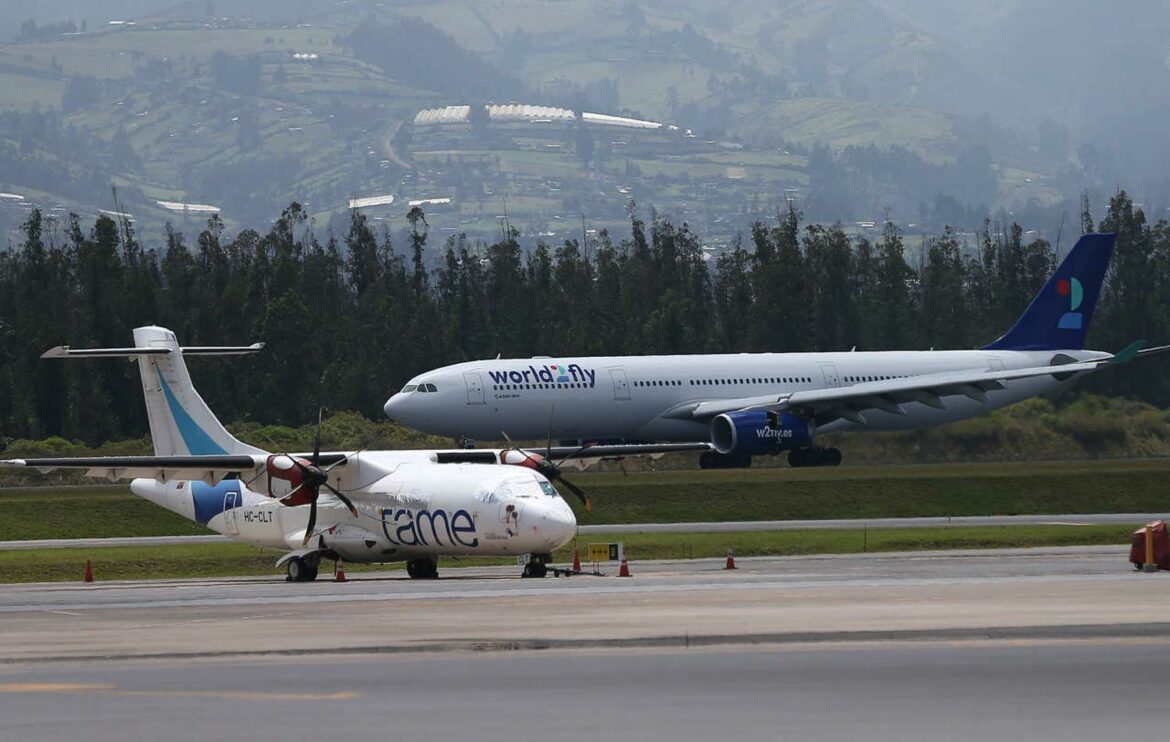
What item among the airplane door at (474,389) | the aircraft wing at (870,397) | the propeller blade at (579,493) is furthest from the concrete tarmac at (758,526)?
the airplane door at (474,389)

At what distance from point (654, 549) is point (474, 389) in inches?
733

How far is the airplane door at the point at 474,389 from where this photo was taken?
6191 cm

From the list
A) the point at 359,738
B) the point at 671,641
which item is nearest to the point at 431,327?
the point at 671,641

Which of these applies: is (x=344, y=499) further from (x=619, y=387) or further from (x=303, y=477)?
(x=619, y=387)

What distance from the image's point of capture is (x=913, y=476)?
5831 centimetres

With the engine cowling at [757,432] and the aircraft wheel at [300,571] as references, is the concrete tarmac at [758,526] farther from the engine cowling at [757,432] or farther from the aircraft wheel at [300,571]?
the aircraft wheel at [300,571]

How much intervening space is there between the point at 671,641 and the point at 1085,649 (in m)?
4.87

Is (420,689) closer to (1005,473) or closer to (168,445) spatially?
(168,445)

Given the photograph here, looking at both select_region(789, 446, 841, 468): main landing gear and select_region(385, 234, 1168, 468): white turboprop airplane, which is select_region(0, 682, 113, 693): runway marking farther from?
select_region(789, 446, 841, 468): main landing gear

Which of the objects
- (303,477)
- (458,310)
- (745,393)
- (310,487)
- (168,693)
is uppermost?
(458,310)

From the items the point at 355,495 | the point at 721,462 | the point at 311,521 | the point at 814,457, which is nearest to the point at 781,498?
the point at 721,462

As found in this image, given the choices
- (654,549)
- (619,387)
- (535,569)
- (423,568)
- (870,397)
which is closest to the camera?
A: (535,569)

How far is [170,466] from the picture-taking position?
38500mm

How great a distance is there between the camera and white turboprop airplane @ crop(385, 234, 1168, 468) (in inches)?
2452
